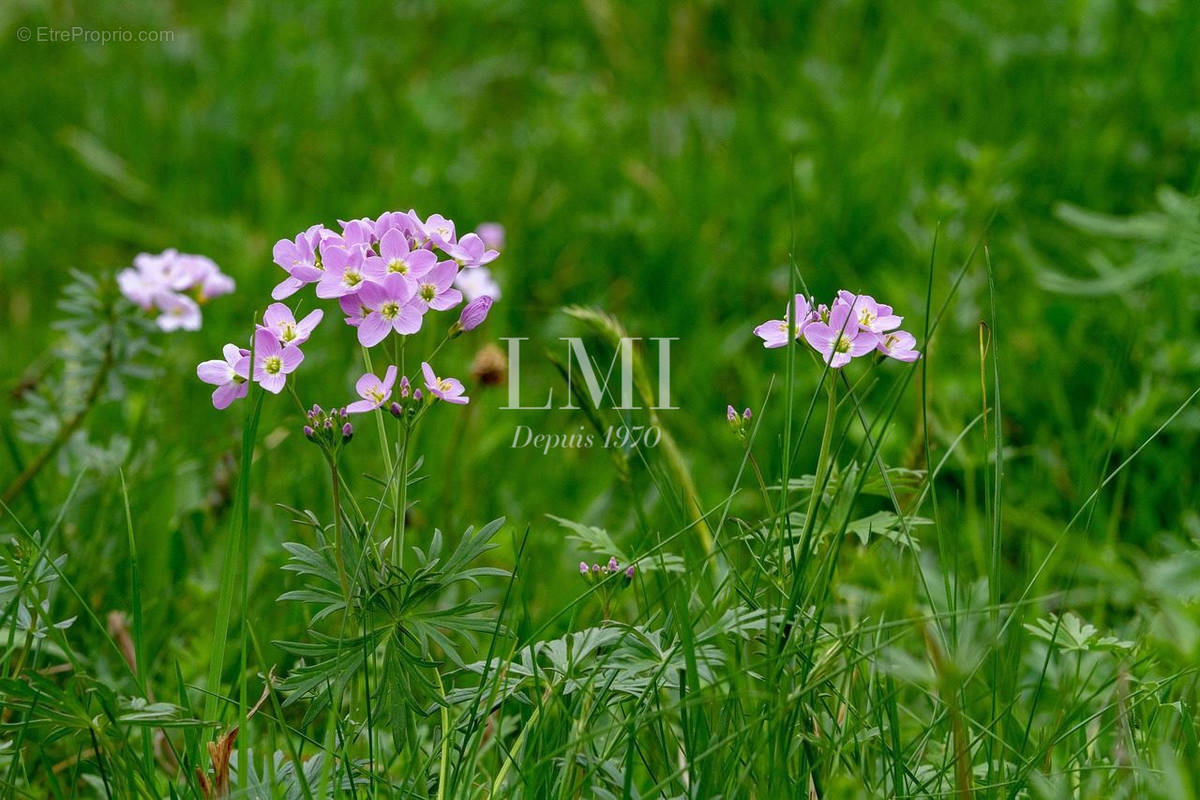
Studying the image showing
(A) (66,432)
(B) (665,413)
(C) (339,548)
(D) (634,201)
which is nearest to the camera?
(C) (339,548)

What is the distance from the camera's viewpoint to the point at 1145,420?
2.07 m

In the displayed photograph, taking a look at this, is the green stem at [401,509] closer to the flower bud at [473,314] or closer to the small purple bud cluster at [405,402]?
the small purple bud cluster at [405,402]

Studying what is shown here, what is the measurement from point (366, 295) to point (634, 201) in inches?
82.4

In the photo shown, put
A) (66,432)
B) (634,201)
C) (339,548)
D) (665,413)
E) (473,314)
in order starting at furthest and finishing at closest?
(634,201) → (665,413) → (66,432) → (473,314) → (339,548)

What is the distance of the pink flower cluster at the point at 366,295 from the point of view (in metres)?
1.21

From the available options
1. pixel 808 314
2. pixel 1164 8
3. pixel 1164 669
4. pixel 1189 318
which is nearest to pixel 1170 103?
pixel 1164 8

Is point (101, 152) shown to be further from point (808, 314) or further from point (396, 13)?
point (808, 314)

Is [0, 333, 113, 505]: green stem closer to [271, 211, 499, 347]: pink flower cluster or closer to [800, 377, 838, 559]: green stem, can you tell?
[271, 211, 499, 347]: pink flower cluster

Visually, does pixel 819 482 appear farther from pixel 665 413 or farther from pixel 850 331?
pixel 665 413

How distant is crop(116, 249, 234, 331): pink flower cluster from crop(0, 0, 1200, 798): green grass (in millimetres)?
174

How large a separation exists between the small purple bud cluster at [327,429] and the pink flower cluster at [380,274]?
8 centimetres

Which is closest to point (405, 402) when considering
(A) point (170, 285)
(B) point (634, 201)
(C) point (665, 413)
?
(A) point (170, 285)

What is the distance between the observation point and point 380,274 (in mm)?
1232

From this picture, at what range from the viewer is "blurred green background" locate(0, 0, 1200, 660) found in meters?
2.20
